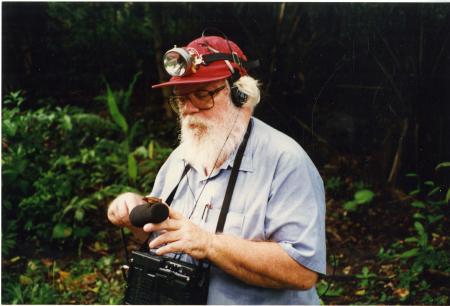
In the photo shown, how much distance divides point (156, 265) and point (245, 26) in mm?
1534

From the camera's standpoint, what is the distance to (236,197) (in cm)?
194

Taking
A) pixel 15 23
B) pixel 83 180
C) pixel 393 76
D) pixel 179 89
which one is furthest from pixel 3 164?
pixel 393 76

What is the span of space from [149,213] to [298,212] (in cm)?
51

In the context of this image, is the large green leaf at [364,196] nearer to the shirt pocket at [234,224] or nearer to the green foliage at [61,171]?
the green foliage at [61,171]

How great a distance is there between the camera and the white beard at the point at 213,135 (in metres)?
2.09

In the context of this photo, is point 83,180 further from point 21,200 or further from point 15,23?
point 15,23

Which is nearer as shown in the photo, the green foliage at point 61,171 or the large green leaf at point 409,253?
the large green leaf at point 409,253

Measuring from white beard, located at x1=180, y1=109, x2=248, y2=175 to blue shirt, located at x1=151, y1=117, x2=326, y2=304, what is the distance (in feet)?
0.18

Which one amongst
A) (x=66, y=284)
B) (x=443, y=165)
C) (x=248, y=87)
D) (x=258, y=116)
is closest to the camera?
(x=248, y=87)

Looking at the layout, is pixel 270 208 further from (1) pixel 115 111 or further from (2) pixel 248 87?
(1) pixel 115 111

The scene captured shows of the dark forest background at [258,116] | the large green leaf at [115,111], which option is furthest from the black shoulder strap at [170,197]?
the large green leaf at [115,111]

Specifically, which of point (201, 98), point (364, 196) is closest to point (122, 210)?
point (201, 98)

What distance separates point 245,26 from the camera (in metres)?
2.92

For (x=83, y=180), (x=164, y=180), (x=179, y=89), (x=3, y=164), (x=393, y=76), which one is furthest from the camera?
(x=83, y=180)
